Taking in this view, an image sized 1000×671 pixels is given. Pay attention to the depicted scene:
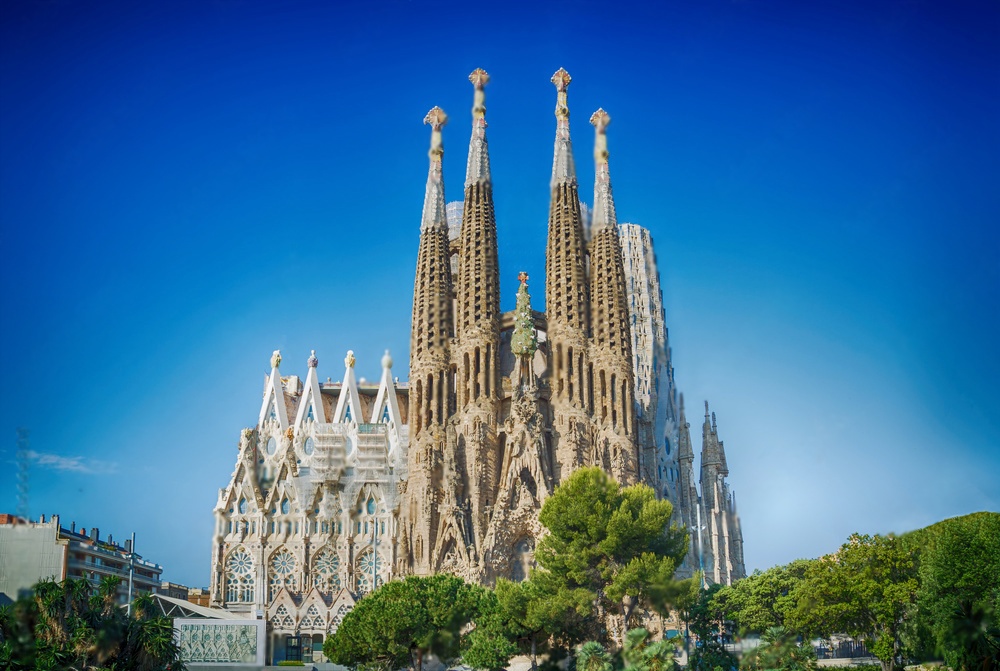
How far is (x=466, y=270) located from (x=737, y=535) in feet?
93.1

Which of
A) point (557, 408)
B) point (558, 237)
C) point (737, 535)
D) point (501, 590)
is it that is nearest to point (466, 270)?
point (558, 237)

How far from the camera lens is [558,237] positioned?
59.9m

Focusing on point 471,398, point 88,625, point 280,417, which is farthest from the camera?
point 280,417

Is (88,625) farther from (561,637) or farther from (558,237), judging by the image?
(558,237)

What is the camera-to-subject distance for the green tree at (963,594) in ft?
96.9

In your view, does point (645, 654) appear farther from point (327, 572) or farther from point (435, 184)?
point (435, 184)

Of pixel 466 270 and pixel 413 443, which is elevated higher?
pixel 466 270

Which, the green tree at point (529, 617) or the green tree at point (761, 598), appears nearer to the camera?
the green tree at point (529, 617)

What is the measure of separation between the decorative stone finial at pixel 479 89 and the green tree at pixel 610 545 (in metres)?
29.5

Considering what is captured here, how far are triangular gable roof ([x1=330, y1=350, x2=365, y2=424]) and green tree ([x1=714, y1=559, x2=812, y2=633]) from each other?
90.8ft

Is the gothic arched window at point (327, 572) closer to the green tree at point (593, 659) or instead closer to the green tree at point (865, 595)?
the green tree at point (865, 595)

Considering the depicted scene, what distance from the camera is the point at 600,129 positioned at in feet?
215

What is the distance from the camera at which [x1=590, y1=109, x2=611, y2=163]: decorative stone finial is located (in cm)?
6475

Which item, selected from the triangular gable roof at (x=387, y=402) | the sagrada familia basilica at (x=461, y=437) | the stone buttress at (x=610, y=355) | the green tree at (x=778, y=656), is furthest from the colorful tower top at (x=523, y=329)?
the green tree at (x=778, y=656)
